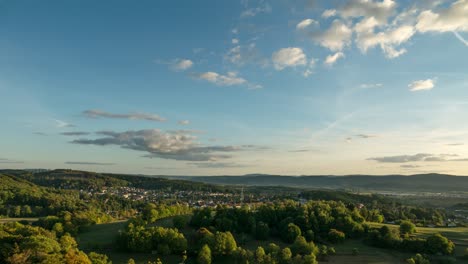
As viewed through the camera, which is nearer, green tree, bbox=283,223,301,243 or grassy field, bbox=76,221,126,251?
grassy field, bbox=76,221,126,251

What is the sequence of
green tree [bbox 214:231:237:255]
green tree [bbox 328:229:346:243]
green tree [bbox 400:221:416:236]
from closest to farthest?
green tree [bbox 214:231:237:255] < green tree [bbox 328:229:346:243] < green tree [bbox 400:221:416:236]

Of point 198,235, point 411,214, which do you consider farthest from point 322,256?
point 411,214

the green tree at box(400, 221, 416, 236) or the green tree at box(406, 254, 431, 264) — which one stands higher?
the green tree at box(400, 221, 416, 236)

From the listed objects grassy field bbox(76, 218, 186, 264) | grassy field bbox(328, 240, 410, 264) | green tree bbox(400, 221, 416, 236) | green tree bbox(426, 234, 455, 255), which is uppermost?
green tree bbox(400, 221, 416, 236)

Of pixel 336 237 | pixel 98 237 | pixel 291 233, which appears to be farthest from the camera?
pixel 98 237

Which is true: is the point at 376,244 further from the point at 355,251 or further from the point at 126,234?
the point at 126,234

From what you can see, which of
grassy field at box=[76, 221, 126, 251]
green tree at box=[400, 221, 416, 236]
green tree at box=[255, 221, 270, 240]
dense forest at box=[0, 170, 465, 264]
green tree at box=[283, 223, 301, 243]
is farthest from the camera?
green tree at box=[400, 221, 416, 236]

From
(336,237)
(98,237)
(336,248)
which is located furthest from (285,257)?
(98,237)

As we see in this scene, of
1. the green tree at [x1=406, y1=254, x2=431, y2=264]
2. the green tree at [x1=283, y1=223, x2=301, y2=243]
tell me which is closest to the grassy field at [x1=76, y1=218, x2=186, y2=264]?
the green tree at [x1=283, y1=223, x2=301, y2=243]

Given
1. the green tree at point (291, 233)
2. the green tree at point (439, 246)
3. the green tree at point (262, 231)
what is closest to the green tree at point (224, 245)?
the green tree at point (262, 231)

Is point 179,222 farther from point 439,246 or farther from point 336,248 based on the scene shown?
point 439,246

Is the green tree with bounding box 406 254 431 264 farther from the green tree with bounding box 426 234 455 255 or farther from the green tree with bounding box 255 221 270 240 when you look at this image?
the green tree with bounding box 255 221 270 240
